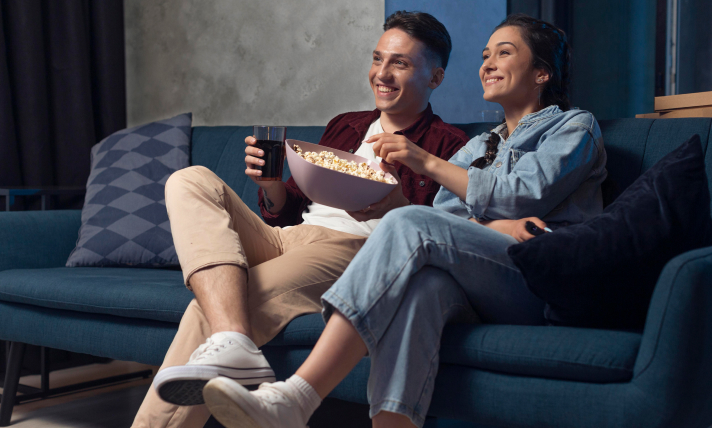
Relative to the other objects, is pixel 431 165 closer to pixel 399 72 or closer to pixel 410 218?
pixel 410 218

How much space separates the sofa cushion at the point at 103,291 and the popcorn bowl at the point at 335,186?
0.44 metres

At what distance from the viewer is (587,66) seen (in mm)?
2568

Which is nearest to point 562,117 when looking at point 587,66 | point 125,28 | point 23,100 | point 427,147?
point 427,147

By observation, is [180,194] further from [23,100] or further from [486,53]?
[23,100]

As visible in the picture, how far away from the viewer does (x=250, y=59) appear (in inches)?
117

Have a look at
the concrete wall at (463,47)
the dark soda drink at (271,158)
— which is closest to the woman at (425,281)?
the dark soda drink at (271,158)

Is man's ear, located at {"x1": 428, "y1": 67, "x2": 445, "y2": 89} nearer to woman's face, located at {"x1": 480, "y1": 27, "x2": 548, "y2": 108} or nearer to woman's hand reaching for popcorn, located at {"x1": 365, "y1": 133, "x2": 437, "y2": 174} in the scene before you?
woman's face, located at {"x1": 480, "y1": 27, "x2": 548, "y2": 108}

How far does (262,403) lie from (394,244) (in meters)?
0.36

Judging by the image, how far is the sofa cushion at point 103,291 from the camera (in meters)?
1.60

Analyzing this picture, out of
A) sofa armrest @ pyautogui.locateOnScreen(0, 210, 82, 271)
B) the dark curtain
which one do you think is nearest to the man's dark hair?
sofa armrest @ pyautogui.locateOnScreen(0, 210, 82, 271)

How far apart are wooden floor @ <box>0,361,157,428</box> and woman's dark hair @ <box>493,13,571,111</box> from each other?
1.60m

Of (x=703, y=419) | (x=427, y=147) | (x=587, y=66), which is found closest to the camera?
(x=703, y=419)

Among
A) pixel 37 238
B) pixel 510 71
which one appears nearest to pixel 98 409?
pixel 37 238

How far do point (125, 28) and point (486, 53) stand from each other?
237 cm
